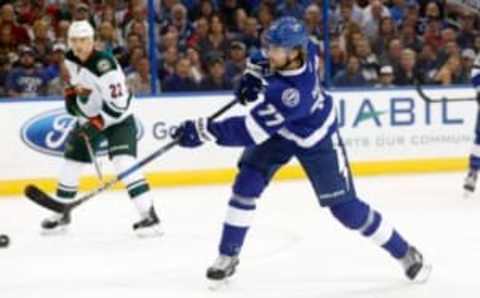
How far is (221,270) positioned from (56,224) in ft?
5.51

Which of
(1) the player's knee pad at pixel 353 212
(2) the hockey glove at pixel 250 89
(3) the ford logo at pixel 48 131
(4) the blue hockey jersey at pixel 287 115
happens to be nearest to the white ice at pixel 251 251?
(1) the player's knee pad at pixel 353 212

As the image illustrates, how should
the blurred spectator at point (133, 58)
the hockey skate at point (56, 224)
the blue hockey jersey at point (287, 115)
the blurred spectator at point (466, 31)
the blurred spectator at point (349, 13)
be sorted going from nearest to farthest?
the blue hockey jersey at point (287, 115), the hockey skate at point (56, 224), the blurred spectator at point (133, 58), the blurred spectator at point (349, 13), the blurred spectator at point (466, 31)

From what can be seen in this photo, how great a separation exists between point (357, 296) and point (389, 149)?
4297 millimetres

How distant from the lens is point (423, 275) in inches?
164

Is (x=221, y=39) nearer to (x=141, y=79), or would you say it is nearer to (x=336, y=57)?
(x=141, y=79)

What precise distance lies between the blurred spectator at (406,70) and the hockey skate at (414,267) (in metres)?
4.42

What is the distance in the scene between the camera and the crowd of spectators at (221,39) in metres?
7.55

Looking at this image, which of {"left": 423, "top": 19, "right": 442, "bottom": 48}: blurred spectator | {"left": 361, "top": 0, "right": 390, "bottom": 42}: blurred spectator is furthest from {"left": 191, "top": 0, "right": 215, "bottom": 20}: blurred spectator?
{"left": 423, "top": 19, "right": 442, "bottom": 48}: blurred spectator

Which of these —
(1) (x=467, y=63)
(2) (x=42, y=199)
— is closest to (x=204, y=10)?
(1) (x=467, y=63)

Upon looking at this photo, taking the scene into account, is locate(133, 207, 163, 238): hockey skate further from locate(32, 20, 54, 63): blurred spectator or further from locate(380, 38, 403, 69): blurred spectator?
locate(380, 38, 403, 69): blurred spectator

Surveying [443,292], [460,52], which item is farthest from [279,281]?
[460,52]

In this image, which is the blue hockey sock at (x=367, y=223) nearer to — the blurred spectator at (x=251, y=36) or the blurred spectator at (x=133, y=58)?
the blurred spectator at (x=133, y=58)

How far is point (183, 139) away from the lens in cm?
402

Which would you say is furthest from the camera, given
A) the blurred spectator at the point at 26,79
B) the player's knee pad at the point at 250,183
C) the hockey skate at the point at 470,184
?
the blurred spectator at the point at 26,79
